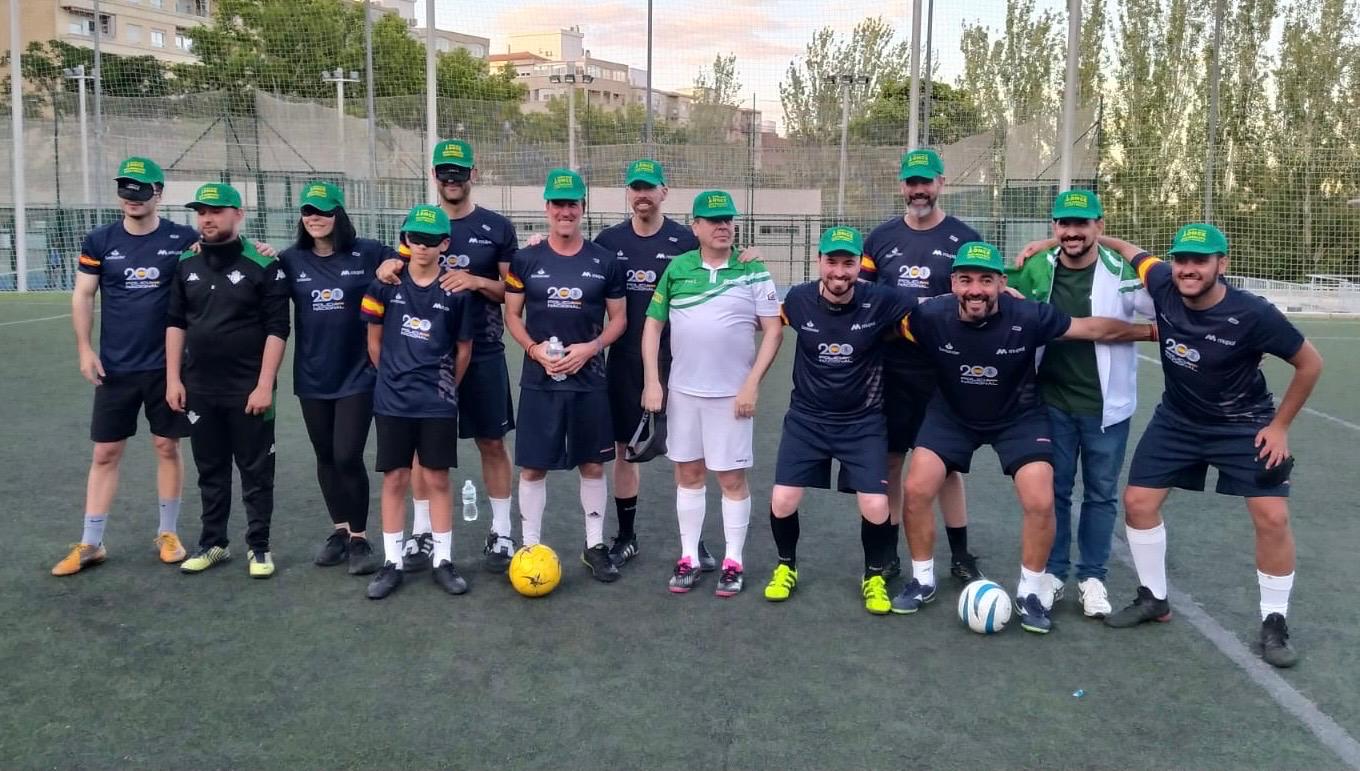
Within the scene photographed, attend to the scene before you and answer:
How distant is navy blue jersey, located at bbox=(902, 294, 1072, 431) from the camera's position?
16.3 feet

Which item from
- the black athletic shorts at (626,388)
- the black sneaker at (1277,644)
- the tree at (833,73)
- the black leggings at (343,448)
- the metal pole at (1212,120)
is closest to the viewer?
the black sneaker at (1277,644)

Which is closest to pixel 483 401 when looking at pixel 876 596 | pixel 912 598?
pixel 876 596

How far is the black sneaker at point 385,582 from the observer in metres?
5.33

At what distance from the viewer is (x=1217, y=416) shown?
481 cm

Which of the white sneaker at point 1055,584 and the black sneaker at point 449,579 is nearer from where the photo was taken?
the white sneaker at point 1055,584

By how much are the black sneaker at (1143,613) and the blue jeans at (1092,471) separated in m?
0.26

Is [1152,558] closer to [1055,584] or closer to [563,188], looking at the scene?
[1055,584]

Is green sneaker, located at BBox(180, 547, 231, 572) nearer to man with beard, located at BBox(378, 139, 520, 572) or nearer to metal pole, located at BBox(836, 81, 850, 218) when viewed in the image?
man with beard, located at BBox(378, 139, 520, 572)

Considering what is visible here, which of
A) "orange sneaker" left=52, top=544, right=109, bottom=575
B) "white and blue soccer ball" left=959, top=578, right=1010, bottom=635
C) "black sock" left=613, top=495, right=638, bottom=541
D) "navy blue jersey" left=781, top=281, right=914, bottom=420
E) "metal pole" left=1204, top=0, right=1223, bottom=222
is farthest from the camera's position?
"metal pole" left=1204, top=0, right=1223, bottom=222

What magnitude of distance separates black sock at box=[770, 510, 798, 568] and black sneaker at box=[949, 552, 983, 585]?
2.89 ft

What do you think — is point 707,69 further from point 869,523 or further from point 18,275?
point 869,523

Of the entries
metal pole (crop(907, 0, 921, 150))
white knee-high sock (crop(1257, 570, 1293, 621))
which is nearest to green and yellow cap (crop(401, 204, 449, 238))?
white knee-high sock (crop(1257, 570, 1293, 621))

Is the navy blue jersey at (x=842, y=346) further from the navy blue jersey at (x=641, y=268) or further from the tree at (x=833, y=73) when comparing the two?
the tree at (x=833, y=73)

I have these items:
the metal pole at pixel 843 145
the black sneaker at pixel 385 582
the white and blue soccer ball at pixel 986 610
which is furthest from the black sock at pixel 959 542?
the metal pole at pixel 843 145
